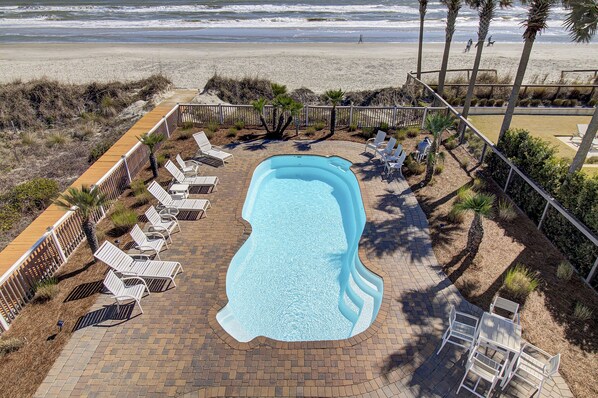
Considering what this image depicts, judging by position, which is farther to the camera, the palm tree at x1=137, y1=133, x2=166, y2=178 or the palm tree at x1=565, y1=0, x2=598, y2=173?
the palm tree at x1=137, y1=133, x2=166, y2=178

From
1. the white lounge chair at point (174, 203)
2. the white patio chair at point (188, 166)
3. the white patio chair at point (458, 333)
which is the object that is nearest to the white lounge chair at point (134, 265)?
the white lounge chair at point (174, 203)

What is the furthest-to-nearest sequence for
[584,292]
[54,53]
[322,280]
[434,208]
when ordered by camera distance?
[54,53], [434,208], [322,280], [584,292]

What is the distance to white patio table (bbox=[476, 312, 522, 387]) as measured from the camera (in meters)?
7.24

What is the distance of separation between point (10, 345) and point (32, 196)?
762cm

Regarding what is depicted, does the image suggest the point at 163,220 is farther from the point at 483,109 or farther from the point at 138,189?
the point at 483,109

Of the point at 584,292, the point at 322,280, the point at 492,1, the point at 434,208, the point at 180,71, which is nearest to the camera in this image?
the point at 584,292

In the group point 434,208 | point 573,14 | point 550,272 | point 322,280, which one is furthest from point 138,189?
point 573,14

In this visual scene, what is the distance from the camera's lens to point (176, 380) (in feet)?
24.5

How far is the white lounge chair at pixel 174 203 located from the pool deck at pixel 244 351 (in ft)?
6.35

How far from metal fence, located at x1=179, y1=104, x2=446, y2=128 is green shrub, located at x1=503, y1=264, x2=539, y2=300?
1135 cm

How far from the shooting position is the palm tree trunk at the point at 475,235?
1040cm

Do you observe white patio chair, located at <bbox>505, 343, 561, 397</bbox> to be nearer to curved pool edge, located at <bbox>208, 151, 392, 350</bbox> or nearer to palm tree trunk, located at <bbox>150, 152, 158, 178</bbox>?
curved pool edge, located at <bbox>208, 151, 392, 350</bbox>

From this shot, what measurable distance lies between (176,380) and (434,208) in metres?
9.72

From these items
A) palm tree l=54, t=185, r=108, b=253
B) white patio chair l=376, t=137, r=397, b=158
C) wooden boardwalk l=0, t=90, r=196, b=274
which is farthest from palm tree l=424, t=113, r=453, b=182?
wooden boardwalk l=0, t=90, r=196, b=274
